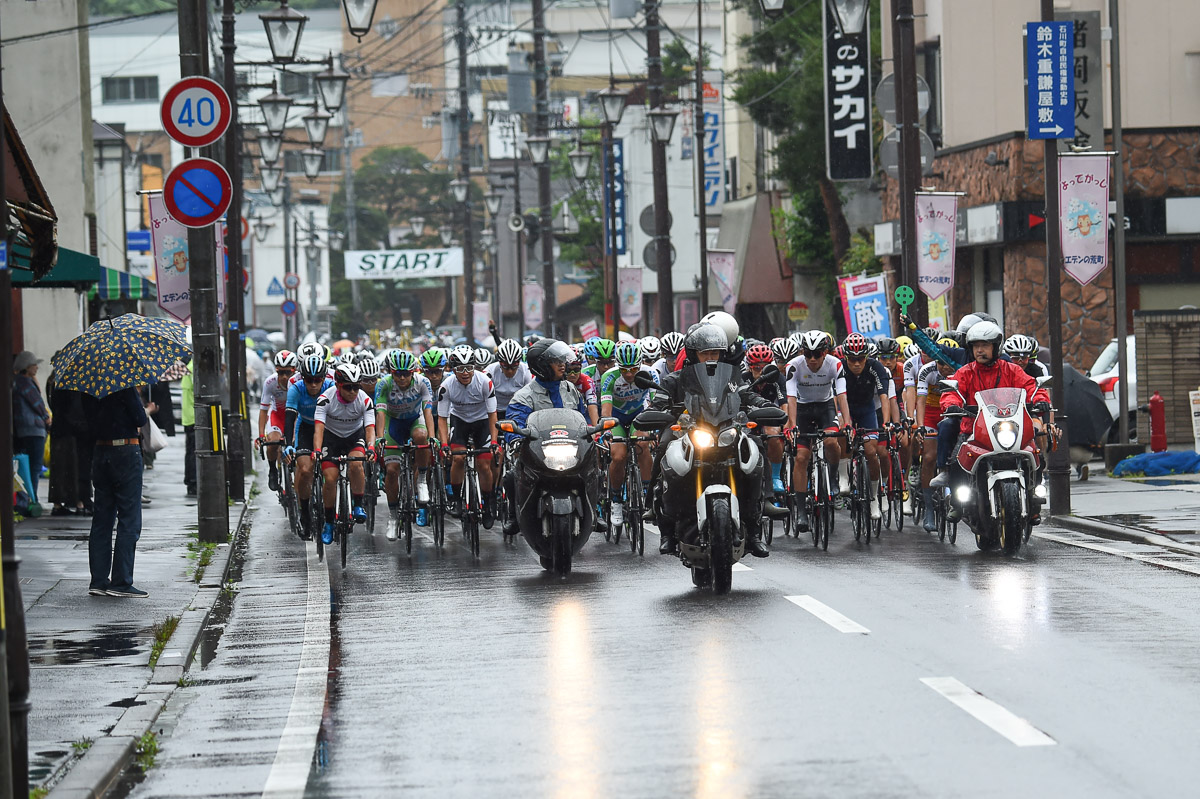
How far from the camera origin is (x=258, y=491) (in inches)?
1097

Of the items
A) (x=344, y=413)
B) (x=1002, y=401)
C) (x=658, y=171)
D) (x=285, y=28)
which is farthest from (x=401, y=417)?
(x=658, y=171)

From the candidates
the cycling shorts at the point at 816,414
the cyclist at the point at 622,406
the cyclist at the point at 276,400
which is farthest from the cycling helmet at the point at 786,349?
the cyclist at the point at 276,400

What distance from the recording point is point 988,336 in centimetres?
1576

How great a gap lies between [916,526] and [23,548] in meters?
8.73

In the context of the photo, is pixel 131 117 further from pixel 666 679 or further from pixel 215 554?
pixel 666 679

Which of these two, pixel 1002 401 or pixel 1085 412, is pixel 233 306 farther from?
pixel 1002 401

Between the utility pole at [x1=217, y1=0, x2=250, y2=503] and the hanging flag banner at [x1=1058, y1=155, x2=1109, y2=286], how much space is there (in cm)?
1032

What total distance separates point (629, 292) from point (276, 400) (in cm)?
2106

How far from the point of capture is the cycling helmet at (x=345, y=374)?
16.5 m

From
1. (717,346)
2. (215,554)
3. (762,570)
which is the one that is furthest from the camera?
(215,554)

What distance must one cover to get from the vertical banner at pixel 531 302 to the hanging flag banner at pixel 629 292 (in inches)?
497

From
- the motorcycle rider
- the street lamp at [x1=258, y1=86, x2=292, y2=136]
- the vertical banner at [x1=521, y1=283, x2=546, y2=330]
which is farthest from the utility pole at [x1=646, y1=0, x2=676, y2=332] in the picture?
the motorcycle rider

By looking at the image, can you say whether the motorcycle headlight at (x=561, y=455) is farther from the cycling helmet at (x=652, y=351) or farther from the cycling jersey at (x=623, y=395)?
the cycling helmet at (x=652, y=351)

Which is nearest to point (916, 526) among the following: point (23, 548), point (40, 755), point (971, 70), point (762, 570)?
point (762, 570)
